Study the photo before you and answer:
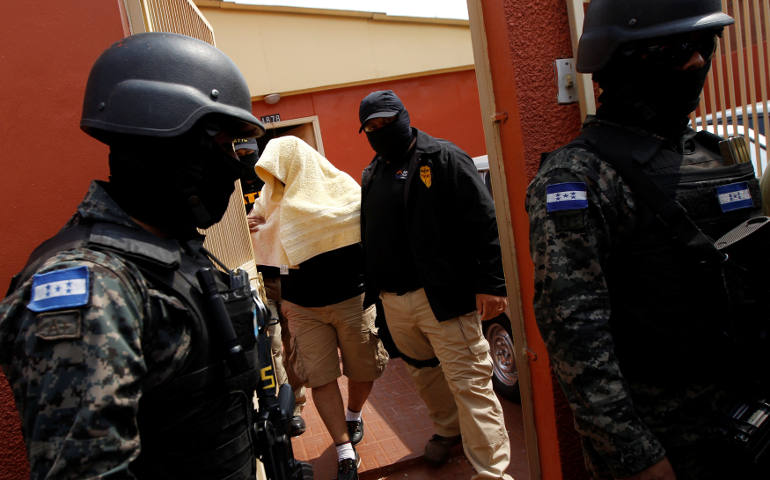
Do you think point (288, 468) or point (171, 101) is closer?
point (171, 101)

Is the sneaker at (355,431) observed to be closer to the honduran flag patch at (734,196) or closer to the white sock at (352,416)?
the white sock at (352,416)

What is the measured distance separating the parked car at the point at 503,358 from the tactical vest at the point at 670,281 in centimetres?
233

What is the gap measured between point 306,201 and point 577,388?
225 centimetres

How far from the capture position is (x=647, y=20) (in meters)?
1.45

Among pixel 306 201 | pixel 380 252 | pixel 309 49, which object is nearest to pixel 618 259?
pixel 380 252

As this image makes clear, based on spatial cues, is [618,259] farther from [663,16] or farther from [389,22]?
[389,22]

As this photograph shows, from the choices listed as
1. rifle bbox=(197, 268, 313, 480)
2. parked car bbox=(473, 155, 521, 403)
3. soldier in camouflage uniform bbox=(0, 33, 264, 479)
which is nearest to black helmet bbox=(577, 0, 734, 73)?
soldier in camouflage uniform bbox=(0, 33, 264, 479)

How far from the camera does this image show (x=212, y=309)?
4.17ft

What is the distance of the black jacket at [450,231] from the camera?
2771 millimetres

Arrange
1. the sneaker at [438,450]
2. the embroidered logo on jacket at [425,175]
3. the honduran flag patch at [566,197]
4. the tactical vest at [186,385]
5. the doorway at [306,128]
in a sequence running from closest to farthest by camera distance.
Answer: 1. the tactical vest at [186,385]
2. the honduran flag patch at [566,197]
3. the embroidered logo on jacket at [425,175]
4. the sneaker at [438,450]
5. the doorway at [306,128]

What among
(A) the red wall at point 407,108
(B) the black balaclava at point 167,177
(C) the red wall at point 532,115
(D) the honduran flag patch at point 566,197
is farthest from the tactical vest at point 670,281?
(A) the red wall at point 407,108

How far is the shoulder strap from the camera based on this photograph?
1.33 meters

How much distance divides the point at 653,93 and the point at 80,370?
5.30ft

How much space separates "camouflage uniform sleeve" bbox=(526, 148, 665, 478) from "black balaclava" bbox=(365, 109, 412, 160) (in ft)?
5.57
